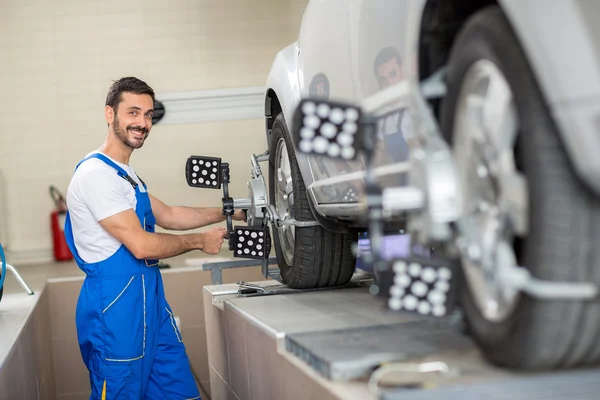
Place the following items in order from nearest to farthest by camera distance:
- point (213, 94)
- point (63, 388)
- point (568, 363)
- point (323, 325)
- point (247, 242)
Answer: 1. point (568, 363)
2. point (323, 325)
3. point (247, 242)
4. point (63, 388)
5. point (213, 94)

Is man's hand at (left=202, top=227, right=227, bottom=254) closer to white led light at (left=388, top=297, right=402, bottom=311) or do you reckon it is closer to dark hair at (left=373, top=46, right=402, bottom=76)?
dark hair at (left=373, top=46, right=402, bottom=76)

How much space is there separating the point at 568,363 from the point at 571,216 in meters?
0.31

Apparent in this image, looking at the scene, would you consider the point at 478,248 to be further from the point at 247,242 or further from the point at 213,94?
the point at 213,94

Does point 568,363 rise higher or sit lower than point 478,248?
lower

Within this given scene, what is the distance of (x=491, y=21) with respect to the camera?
145 cm

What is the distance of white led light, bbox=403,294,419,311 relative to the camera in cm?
146

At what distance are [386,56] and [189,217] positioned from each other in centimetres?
214

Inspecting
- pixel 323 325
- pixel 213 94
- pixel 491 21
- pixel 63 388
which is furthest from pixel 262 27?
pixel 491 21

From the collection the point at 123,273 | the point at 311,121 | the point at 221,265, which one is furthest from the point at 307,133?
the point at 221,265

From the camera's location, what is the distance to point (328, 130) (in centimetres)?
158

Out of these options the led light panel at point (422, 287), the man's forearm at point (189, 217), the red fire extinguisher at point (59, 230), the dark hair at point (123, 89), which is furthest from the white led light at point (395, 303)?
the red fire extinguisher at point (59, 230)

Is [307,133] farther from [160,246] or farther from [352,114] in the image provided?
[160,246]

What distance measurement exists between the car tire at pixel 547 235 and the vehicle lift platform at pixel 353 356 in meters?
0.07

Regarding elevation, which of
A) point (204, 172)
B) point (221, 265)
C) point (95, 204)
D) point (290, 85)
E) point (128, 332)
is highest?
point (290, 85)
